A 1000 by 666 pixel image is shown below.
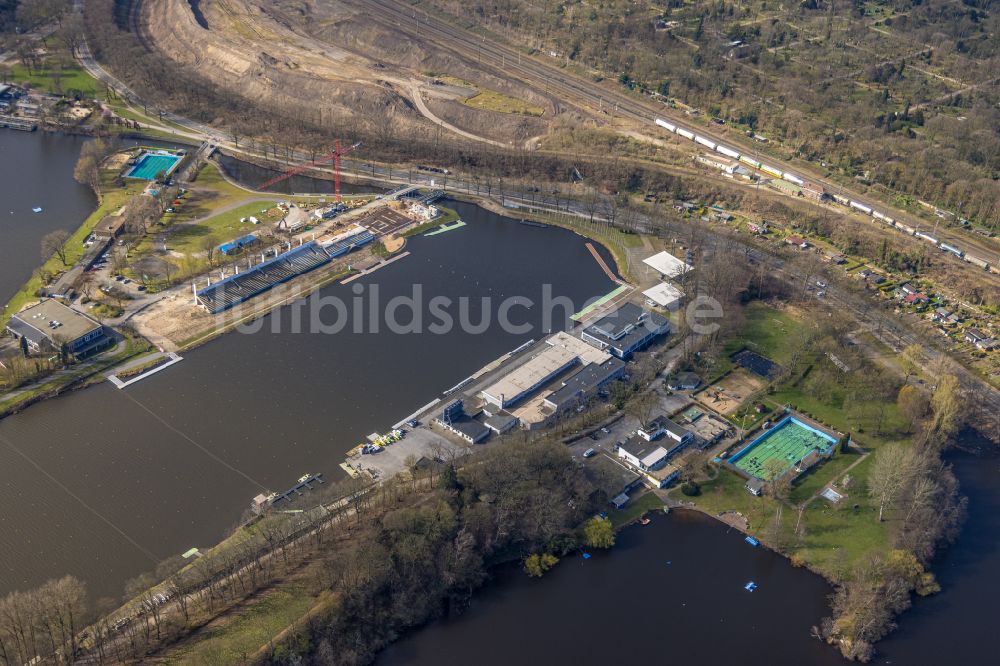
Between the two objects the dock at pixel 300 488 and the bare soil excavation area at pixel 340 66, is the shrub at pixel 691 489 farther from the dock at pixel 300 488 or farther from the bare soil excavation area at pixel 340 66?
the bare soil excavation area at pixel 340 66

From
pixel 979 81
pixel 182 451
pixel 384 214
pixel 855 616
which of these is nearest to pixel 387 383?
pixel 182 451

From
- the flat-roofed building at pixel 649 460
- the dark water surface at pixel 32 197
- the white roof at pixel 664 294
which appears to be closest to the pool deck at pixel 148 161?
the dark water surface at pixel 32 197

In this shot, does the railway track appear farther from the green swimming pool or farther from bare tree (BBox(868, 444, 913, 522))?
the green swimming pool

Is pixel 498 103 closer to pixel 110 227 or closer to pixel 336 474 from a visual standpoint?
pixel 110 227

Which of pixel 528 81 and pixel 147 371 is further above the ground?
pixel 528 81

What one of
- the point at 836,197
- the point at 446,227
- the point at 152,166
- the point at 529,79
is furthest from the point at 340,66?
the point at 836,197

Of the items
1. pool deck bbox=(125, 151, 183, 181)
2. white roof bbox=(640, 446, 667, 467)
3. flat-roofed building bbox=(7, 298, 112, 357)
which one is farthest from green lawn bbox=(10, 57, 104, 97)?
white roof bbox=(640, 446, 667, 467)

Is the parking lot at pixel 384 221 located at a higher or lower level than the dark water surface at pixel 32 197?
higher
